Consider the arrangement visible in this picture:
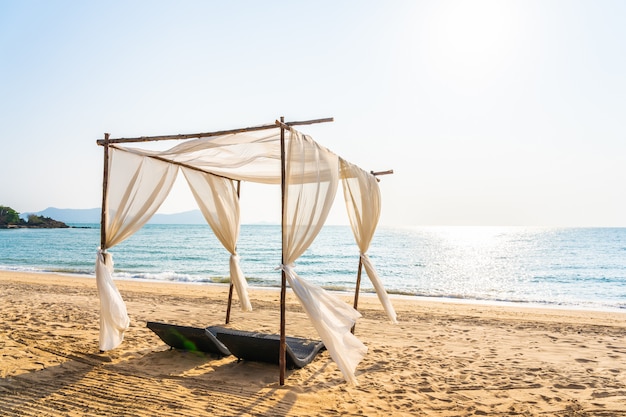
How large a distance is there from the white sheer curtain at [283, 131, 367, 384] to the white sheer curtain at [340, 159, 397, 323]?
1305 mm

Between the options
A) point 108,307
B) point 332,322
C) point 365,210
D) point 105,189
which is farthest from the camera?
point 365,210

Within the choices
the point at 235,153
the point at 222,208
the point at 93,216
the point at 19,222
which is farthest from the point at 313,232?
the point at 93,216

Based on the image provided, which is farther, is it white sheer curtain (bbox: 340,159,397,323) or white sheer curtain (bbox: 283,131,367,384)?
white sheer curtain (bbox: 340,159,397,323)

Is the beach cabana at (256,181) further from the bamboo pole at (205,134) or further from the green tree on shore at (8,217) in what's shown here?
the green tree on shore at (8,217)

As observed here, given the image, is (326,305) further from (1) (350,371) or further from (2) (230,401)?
(2) (230,401)

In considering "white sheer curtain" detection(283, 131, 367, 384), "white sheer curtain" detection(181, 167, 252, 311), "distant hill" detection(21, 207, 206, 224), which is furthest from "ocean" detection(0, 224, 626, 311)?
"distant hill" detection(21, 207, 206, 224)

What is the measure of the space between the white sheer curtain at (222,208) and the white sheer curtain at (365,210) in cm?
157

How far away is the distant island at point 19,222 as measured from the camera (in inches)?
2377

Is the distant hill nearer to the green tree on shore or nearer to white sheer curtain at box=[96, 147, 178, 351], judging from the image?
the green tree on shore

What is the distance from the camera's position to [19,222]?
6172cm

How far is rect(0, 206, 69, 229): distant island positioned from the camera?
6038cm

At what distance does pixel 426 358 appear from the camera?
14.2 feet

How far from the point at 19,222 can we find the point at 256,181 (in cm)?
7320

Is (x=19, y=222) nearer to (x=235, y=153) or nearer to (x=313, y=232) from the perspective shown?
(x=235, y=153)
